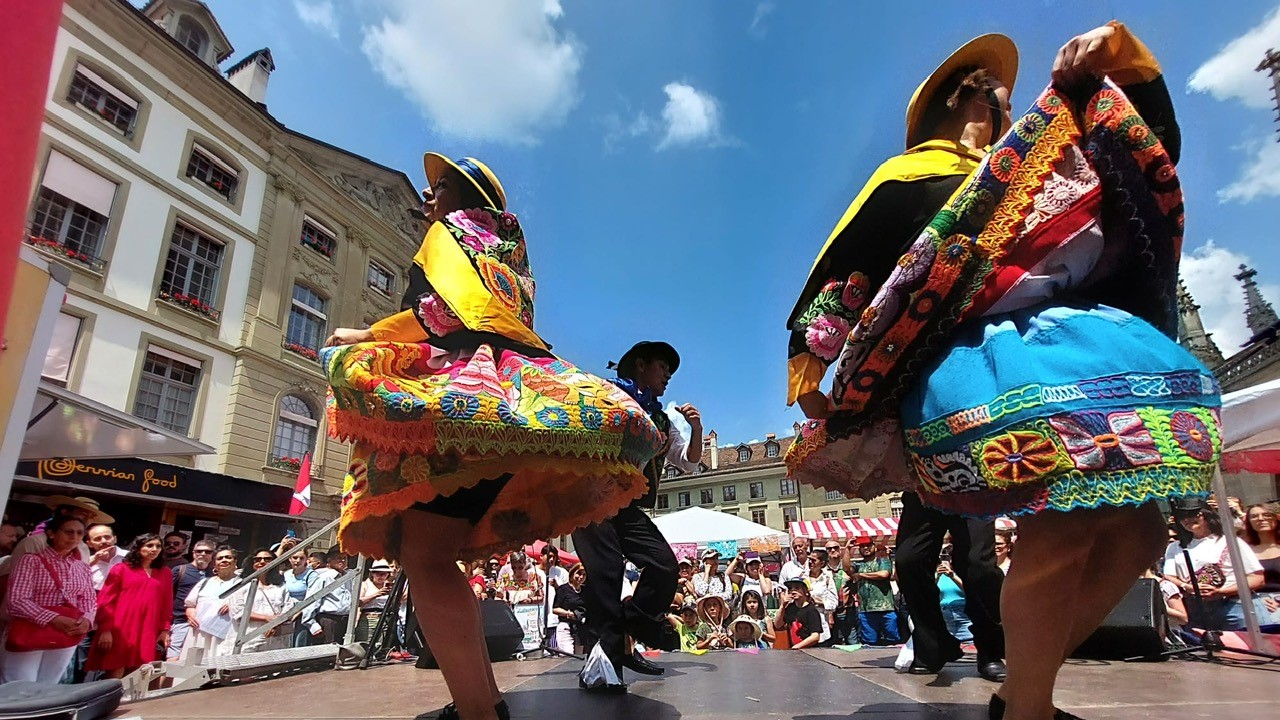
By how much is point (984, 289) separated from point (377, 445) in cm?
160

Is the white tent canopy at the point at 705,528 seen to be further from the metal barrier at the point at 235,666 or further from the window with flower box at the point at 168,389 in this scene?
the window with flower box at the point at 168,389

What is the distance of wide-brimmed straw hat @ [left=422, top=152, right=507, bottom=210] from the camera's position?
243 cm

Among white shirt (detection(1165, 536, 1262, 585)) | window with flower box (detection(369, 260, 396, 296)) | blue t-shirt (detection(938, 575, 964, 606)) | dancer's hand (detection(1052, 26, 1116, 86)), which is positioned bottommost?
blue t-shirt (detection(938, 575, 964, 606))

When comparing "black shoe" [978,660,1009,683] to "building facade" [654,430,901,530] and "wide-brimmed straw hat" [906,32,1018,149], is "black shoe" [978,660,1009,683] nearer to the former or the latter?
"wide-brimmed straw hat" [906,32,1018,149]

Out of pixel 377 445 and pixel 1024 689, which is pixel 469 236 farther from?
pixel 1024 689

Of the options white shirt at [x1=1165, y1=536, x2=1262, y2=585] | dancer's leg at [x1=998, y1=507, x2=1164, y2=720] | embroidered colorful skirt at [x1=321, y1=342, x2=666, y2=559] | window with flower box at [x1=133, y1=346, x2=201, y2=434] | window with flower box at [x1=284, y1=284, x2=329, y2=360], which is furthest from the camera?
window with flower box at [x1=284, y1=284, x2=329, y2=360]

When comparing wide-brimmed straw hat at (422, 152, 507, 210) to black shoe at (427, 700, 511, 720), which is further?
wide-brimmed straw hat at (422, 152, 507, 210)

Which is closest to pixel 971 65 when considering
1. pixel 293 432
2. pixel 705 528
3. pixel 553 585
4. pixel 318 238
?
pixel 553 585

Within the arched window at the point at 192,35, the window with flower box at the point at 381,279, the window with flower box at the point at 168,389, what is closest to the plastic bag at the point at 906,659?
the window with flower box at the point at 168,389

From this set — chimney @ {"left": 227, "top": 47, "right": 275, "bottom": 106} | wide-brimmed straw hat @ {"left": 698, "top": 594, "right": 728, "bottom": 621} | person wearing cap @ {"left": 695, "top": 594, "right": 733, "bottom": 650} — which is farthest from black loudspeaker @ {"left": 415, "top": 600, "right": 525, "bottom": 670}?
chimney @ {"left": 227, "top": 47, "right": 275, "bottom": 106}

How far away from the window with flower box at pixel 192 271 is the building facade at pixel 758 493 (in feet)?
100

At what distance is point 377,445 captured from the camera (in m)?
1.74

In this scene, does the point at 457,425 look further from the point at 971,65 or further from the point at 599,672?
the point at 971,65

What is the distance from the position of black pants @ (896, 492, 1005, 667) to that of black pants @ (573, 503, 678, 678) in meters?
1.24
